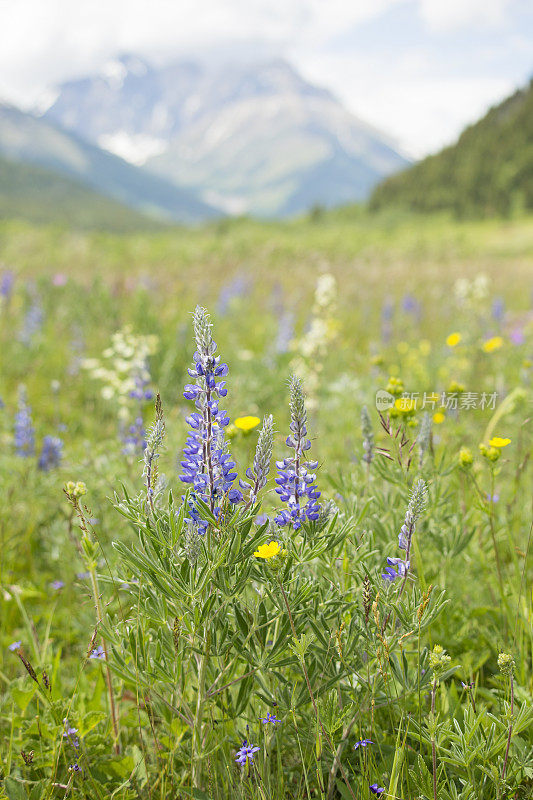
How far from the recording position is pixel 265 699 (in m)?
1.38

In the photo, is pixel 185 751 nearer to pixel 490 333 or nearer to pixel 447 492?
pixel 447 492

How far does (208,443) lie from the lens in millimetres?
1271

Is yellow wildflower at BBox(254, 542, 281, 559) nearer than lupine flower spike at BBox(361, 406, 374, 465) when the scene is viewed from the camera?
Yes

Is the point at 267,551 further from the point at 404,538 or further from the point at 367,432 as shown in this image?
the point at 367,432

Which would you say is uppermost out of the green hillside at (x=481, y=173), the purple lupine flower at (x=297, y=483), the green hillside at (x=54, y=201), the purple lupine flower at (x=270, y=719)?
the green hillside at (x=54, y=201)

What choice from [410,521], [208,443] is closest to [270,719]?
[410,521]

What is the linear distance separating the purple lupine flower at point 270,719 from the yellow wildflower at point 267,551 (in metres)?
0.45

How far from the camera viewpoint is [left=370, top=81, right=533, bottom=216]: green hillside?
3209cm

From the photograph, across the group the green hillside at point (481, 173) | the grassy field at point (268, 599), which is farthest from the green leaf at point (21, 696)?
the green hillside at point (481, 173)

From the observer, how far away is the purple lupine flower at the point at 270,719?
54.7 inches

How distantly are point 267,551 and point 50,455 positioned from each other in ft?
7.80

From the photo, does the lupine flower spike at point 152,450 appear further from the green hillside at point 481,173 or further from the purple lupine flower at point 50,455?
the green hillside at point 481,173

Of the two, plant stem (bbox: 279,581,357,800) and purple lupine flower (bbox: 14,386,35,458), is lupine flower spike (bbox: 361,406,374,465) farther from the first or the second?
purple lupine flower (bbox: 14,386,35,458)

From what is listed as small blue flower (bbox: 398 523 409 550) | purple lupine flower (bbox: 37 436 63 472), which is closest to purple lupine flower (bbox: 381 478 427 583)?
small blue flower (bbox: 398 523 409 550)
